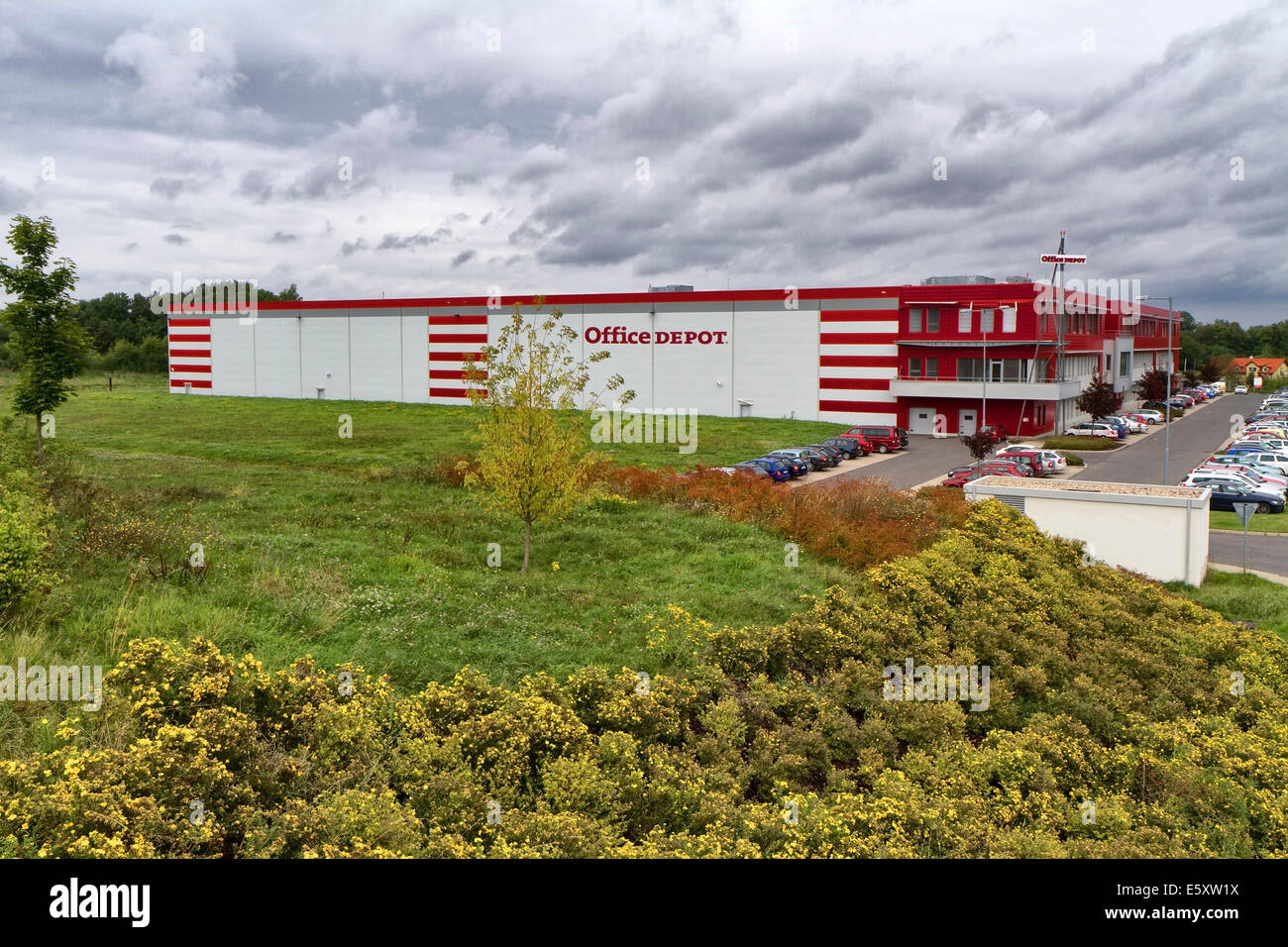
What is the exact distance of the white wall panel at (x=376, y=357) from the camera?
6612 centimetres

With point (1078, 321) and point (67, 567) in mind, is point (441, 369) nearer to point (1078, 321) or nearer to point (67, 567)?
point (1078, 321)

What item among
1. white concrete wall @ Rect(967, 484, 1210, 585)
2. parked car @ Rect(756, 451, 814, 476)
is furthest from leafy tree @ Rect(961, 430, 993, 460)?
white concrete wall @ Rect(967, 484, 1210, 585)

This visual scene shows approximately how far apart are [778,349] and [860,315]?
5.27 meters

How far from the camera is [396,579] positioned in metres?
14.8

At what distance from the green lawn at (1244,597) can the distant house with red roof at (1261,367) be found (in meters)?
120

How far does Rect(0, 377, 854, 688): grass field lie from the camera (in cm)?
1162

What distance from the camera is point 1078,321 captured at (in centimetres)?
5925

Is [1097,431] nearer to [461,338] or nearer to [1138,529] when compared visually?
[1138,529]

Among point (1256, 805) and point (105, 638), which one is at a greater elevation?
point (105, 638)

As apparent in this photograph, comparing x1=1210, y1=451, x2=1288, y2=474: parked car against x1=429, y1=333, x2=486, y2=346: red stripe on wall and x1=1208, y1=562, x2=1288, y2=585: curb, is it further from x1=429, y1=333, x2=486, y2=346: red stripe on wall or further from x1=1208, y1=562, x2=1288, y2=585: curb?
x1=429, y1=333, x2=486, y2=346: red stripe on wall

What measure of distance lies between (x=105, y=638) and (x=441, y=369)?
54059mm

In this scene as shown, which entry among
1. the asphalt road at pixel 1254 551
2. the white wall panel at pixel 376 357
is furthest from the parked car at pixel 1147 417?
the white wall panel at pixel 376 357

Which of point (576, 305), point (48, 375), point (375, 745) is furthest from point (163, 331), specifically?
point (375, 745)

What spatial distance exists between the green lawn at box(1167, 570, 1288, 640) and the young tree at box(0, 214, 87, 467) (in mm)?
26189
